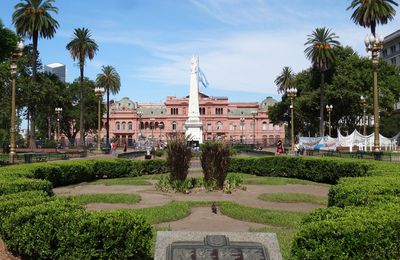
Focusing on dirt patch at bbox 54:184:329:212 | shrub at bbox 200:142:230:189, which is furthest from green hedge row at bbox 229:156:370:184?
shrub at bbox 200:142:230:189

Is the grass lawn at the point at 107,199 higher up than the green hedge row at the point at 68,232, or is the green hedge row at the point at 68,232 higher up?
the green hedge row at the point at 68,232

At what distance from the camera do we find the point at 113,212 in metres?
5.78

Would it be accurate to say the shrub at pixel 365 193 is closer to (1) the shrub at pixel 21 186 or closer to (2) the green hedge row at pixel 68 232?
(2) the green hedge row at pixel 68 232

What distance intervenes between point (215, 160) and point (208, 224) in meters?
5.78

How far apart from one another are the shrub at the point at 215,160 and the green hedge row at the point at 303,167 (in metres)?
4.86

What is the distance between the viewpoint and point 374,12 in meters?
42.6

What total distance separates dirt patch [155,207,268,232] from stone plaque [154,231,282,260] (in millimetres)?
4126

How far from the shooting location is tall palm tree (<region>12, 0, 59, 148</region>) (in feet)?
152

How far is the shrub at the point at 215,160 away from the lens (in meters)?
15.3

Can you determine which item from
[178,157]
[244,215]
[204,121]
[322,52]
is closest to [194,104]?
[322,52]

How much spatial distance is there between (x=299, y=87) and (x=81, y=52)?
30335 millimetres

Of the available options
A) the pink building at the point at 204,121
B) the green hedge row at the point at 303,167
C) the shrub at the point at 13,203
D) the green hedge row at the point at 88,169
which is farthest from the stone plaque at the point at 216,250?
the pink building at the point at 204,121

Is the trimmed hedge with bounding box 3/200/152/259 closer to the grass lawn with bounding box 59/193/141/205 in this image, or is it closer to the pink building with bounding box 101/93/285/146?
the grass lawn with bounding box 59/193/141/205

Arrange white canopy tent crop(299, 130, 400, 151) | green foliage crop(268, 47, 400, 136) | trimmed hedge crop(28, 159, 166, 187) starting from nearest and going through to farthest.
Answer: trimmed hedge crop(28, 159, 166, 187)
white canopy tent crop(299, 130, 400, 151)
green foliage crop(268, 47, 400, 136)
